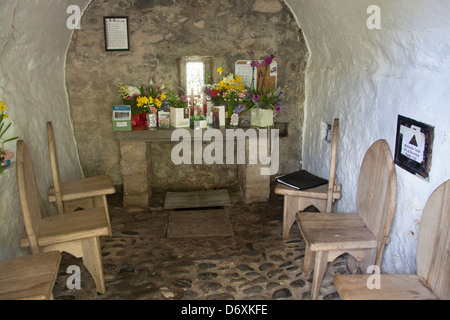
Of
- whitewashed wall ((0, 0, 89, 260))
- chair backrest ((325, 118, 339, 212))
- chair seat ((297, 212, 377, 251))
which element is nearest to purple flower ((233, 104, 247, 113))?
chair backrest ((325, 118, 339, 212))

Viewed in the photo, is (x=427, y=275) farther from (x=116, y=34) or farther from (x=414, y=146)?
(x=116, y=34)

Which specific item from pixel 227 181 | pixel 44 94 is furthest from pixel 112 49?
pixel 227 181

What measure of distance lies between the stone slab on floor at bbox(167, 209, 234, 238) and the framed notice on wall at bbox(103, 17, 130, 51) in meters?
2.02

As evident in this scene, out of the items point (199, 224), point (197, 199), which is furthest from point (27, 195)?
point (197, 199)

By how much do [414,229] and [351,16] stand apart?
5.94ft

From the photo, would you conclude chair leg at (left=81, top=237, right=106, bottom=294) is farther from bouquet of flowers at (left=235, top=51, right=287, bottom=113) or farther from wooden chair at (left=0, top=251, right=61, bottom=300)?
bouquet of flowers at (left=235, top=51, right=287, bottom=113)

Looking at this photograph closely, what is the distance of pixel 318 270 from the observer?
279cm

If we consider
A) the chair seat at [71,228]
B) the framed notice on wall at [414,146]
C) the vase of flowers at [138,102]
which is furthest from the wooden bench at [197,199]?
the framed notice on wall at [414,146]

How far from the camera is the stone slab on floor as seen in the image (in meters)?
3.96

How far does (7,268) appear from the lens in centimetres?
235

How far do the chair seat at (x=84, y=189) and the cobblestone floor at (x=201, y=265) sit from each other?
1.77 ft

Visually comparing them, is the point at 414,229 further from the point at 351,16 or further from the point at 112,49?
the point at 112,49

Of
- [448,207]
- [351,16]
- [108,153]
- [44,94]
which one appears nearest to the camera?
[448,207]

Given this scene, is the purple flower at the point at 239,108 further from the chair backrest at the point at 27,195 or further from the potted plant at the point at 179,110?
the chair backrest at the point at 27,195
